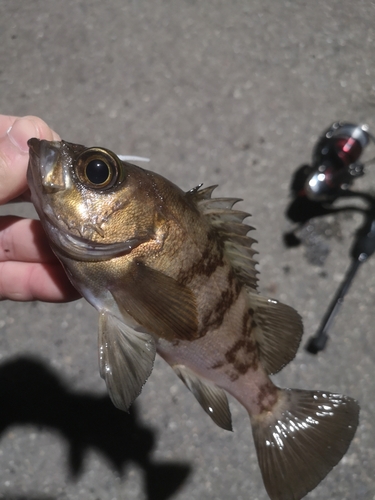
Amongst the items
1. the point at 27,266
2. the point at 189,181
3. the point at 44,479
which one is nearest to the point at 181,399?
the point at 44,479

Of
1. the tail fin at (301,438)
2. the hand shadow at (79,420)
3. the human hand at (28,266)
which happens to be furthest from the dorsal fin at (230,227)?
the hand shadow at (79,420)

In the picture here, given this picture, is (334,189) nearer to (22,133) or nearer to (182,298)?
(182,298)

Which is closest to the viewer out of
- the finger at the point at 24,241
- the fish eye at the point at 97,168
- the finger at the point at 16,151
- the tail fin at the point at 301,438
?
the fish eye at the point at 97,168

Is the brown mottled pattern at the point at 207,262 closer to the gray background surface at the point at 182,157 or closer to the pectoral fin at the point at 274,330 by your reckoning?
the pectoral fin at the point at 274,330

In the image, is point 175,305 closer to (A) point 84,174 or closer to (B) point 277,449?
(A) point 84,174

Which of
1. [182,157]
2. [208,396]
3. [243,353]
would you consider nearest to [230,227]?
[243,353]

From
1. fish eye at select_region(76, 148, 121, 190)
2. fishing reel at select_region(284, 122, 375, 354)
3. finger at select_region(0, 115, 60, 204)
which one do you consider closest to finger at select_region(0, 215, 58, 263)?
finger at select_region(0, 115, 60, 204)
